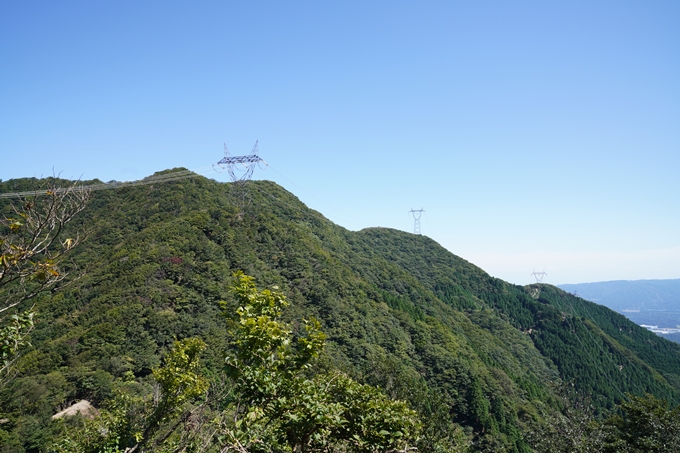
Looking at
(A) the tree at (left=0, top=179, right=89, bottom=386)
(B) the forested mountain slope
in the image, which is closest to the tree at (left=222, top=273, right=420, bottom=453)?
(A) the tree at (left=0, top=179, right=89, bottom=386)

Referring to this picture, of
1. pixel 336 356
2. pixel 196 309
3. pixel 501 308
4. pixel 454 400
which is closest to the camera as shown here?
pixel 196 309

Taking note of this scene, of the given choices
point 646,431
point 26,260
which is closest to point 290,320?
point 646,431

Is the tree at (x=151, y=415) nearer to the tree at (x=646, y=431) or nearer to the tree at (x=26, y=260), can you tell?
the tree at (x=26, y=260)

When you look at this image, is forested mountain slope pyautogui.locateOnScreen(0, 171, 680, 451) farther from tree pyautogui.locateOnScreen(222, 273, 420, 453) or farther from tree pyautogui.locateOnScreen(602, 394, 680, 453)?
tree pyautogui.locateOnScreen(602, 394, 680, 453)

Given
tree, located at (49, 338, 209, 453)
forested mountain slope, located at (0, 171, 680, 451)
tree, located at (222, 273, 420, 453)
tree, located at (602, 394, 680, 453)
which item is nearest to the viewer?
tree, located at (222, 273, 420, 453)

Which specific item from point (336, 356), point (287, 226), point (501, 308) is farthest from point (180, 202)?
point (501, 308)

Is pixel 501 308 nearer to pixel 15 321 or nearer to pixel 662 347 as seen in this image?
pixel 662 347
